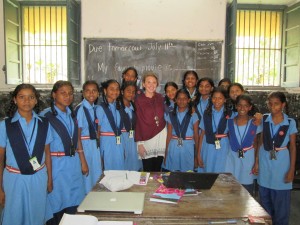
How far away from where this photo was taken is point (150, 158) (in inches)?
134

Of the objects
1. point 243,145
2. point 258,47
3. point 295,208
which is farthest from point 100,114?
point 258,47

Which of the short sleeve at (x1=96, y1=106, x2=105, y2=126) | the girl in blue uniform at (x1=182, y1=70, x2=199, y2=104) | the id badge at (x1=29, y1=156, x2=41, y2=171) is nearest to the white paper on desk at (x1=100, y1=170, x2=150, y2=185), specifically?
the id badge at (x1=29, y1=156, x2=41, y2=171)

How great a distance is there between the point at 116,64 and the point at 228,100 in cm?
233

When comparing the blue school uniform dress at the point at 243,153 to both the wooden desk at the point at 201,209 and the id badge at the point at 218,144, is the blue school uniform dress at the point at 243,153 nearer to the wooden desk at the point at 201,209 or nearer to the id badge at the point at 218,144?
the id badge at the point at 218,144

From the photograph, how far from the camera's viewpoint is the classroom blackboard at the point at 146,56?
4887 millimetres

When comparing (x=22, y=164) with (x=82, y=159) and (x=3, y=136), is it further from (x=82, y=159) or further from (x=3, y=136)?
(x=82, y=159)

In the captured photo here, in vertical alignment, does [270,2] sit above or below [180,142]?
above

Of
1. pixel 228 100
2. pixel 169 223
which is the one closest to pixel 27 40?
pixel 228 100

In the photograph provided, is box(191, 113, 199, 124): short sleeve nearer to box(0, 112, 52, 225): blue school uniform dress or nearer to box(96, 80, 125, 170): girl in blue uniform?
box(96, 80, 125, 170): girl in blue uniform

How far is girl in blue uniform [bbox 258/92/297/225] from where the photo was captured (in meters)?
2.77

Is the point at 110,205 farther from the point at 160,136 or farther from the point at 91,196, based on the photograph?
the point at 160,136

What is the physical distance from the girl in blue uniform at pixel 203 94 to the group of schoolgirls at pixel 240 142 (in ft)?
0.19

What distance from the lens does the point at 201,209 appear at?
5.03 feet

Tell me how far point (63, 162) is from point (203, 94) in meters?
1.73
